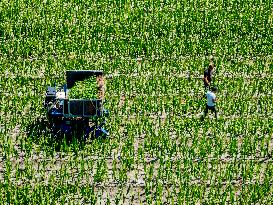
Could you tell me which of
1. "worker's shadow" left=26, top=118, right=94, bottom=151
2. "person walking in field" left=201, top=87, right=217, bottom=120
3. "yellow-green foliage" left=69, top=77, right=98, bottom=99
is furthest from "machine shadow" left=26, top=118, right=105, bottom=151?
"person walking in field" left=201, top=87, right=217, bottom=120

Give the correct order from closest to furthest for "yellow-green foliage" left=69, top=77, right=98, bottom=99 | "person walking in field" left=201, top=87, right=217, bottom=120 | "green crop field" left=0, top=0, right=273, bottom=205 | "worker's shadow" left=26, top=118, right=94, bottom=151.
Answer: "green crop field" left=0, top=0, right=273, bottom=205 → "worker's shadow" left=26, top=118, right=94, bottom=151 → "yellow-green foliage" left=69, top=77, right=98, bottom=99 → "person walking in field" left=201, top=87, right=217, bottom=120

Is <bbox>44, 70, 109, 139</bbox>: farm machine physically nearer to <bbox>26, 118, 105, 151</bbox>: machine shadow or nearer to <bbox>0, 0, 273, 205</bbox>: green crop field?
<bbox>26, 118, 105, 151</bbox>: machine shadow

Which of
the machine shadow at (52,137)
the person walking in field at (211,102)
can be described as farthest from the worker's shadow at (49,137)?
the person walking in field at (211,102)

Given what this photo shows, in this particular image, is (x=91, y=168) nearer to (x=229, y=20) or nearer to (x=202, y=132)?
(x=202, y=132)

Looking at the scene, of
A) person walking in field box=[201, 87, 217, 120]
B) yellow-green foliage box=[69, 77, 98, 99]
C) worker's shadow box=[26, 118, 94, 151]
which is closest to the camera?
worker's shadow box=[26, 118, 94, 151]

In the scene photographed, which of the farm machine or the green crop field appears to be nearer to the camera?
the green crop field

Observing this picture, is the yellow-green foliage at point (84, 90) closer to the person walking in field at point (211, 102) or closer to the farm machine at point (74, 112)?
the farm machine at point (74, 112)

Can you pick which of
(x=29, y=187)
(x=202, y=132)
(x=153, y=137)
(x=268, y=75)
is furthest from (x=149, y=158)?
(x=268, y=75)
